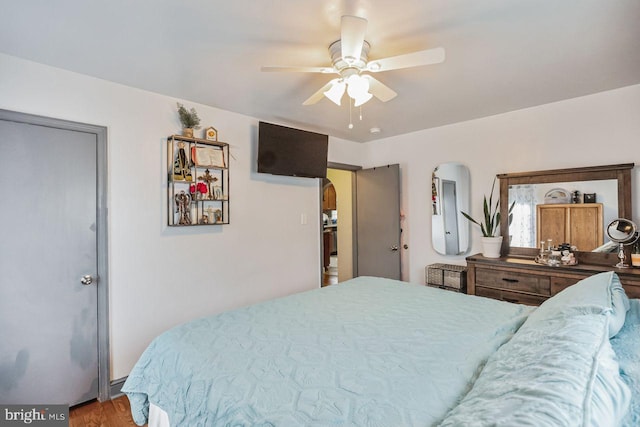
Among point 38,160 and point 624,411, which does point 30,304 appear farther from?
point 624,411

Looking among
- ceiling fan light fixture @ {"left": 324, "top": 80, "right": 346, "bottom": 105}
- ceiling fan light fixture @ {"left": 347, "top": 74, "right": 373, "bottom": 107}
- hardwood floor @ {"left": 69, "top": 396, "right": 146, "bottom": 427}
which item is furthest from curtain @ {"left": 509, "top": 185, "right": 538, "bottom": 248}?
hardwood floor @ {"left": 69, "top": 396, "right": 146, "bottom": 427}

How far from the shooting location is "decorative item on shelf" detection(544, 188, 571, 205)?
2.87 meters

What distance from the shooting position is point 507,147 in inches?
126

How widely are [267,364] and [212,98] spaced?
2.30m

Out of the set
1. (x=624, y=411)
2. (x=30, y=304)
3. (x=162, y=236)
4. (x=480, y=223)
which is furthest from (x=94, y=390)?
(x=480, y=223)

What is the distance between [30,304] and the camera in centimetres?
206

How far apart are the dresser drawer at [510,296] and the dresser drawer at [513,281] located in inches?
1.4

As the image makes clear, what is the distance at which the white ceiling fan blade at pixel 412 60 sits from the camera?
1.58 metres

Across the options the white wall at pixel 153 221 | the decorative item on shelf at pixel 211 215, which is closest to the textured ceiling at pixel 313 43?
the white wall at pixel 153 221

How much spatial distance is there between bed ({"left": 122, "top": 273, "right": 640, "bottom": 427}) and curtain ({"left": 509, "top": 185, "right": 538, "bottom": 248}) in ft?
5.10

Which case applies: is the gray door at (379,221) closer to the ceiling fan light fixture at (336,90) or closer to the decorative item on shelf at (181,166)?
the ceiling fan light fixture at (336,90)

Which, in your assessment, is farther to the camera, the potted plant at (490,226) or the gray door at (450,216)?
the gray door at (450,216)

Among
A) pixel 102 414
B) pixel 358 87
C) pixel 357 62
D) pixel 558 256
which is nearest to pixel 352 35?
pixel 357 62

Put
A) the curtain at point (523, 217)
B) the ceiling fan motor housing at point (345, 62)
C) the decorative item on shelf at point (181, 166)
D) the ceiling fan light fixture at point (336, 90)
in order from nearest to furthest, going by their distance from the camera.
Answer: the ceiling fan motor housing at point (345, 62) → the ceiling fan light fixture at point (336, 90) → the decorative item on shelf at point (181, 166) → the curtain at point (523, 217)
